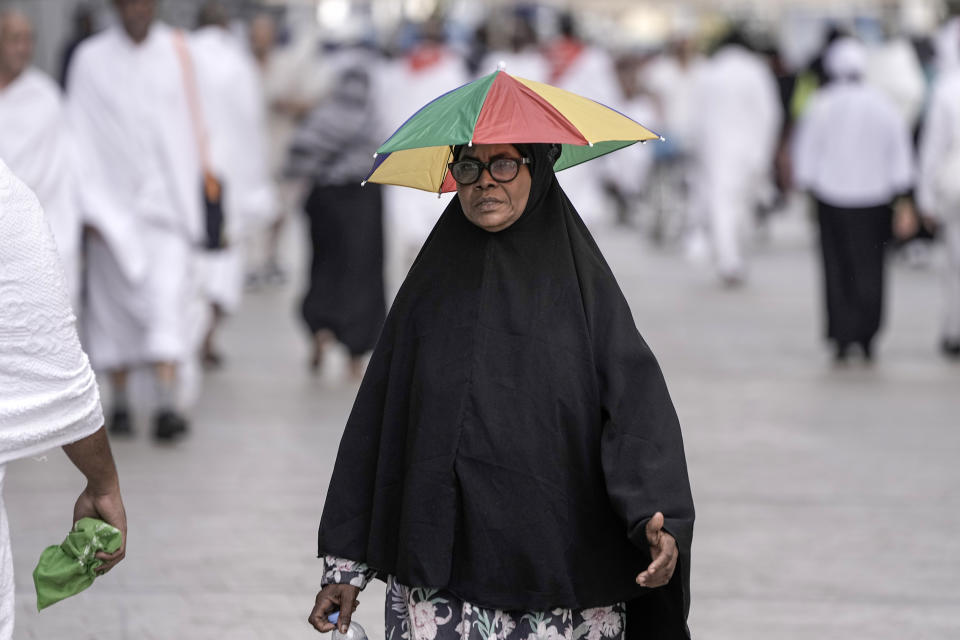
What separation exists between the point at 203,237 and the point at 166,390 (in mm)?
739

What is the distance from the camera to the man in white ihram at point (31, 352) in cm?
285

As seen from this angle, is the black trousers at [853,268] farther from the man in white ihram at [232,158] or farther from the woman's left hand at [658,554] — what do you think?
the woman's left hand at [658,554]

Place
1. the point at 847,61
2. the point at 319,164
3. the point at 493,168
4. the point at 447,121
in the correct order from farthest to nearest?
the point at 847,61
the point at 319,164
the point at 493,168
the point at 447,121

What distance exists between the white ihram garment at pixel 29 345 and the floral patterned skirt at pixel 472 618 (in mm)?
751

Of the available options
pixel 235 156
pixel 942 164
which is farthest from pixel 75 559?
pixel 235 156

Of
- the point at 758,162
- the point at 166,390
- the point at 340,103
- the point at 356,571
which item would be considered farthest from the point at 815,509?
the point at 758,162

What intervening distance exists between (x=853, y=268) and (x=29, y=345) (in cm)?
851

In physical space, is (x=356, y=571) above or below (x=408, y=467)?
below

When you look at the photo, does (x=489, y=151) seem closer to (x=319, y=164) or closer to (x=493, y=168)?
(x=493, y=168)

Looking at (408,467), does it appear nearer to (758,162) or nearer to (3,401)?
(3,401)

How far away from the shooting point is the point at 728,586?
18.5ft

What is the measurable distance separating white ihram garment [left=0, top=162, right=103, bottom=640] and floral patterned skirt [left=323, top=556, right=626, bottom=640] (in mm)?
751

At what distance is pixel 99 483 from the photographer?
125 inches

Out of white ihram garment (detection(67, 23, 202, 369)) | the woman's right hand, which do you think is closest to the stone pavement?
white ihram garment (detection(67, 23, 202, 369))
